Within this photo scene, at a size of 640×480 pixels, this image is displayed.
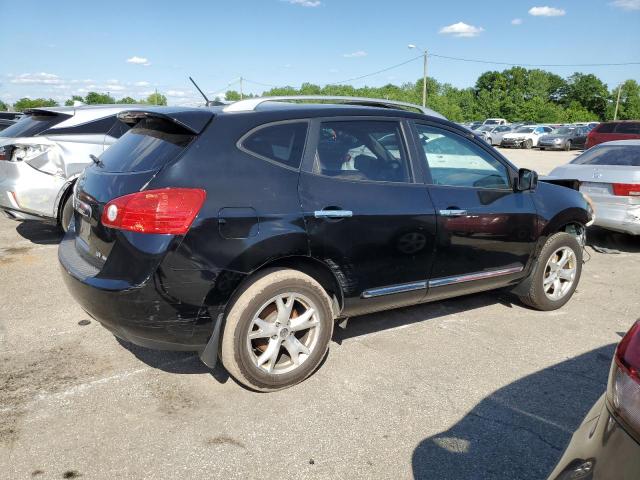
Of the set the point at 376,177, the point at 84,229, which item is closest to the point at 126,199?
the point at 84,229

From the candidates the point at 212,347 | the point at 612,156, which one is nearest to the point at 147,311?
the point at 212,347

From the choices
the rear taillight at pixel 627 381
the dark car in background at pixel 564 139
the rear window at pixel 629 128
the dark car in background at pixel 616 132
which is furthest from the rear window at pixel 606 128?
the rear taillight at pixel 627 381

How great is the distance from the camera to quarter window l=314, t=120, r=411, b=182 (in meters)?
3.39

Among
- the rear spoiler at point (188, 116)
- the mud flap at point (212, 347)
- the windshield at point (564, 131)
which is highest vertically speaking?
the windshield at point (564, 131)

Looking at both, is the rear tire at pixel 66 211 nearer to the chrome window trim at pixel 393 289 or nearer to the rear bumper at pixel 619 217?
the chrome window trim at pixel 393 289

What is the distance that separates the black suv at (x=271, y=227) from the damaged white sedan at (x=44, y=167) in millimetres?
2982

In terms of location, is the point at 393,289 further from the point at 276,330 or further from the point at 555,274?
the point at 555,274

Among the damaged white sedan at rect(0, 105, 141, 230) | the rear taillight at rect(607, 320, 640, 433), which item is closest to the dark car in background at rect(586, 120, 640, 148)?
the damaged white sedan at rect(0, 105, 141, 230)

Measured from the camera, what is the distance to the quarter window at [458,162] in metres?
3.89

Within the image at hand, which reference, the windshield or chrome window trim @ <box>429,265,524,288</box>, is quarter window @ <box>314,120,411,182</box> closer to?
chrome window trim @ <box>429,265,524,288</box>

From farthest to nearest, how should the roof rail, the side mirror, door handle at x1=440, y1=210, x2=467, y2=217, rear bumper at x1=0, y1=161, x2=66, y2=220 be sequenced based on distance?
rear bumper at x1=0, y1=161, x2=66, y2=220, the side mirror, door handle at x1=440, y1=210, x2=467, y2=217, the roof rail

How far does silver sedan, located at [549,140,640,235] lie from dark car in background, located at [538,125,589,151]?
25907 millimetres

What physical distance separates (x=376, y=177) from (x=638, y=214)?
4.65m

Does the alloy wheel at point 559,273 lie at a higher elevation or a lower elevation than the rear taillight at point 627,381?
lower
